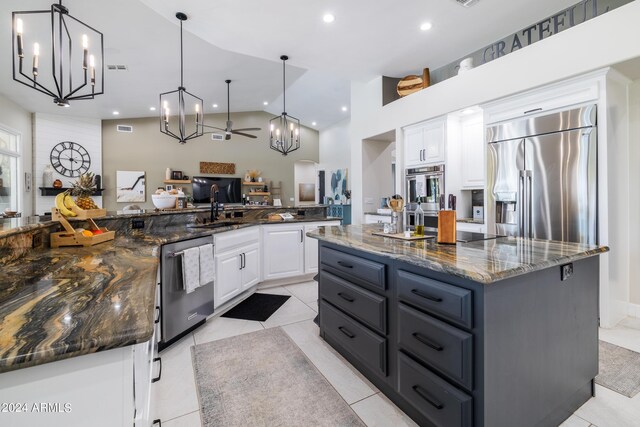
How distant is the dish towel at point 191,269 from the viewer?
2412mm

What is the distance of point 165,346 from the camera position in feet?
7.82

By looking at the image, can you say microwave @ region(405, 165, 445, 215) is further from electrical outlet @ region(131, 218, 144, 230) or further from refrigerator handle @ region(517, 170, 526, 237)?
electrical outlet @ region(131, 218, 144, 230)

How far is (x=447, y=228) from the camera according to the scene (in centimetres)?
180

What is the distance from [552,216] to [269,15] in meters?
3.63

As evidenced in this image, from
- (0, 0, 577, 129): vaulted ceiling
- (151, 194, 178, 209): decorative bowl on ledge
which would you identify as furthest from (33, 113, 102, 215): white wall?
(151, 194, 178, 209): decorative bowl on ledge

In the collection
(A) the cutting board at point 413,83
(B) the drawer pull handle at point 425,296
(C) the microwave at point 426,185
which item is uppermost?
(A) the cutting board at point 413,83

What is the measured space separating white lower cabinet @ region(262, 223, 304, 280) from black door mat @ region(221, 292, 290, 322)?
0.37 m

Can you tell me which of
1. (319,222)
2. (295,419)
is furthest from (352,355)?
(319,222)

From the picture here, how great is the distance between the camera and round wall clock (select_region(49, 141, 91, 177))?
7395mm

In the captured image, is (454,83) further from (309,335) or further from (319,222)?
(309,335)

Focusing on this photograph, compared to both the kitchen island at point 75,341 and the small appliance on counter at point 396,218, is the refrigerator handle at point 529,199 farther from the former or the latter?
the kitchen island at point 75,341

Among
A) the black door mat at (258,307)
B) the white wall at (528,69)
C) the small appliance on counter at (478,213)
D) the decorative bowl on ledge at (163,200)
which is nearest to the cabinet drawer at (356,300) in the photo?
the black door mat at (258,307)

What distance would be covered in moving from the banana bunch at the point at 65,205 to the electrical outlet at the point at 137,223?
1.84ft

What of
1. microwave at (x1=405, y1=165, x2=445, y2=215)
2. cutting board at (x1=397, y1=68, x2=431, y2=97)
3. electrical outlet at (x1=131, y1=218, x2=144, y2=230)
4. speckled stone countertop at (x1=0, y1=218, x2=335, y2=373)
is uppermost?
cutting board at (x1=397, y1=68, x2=431, y2=97)
